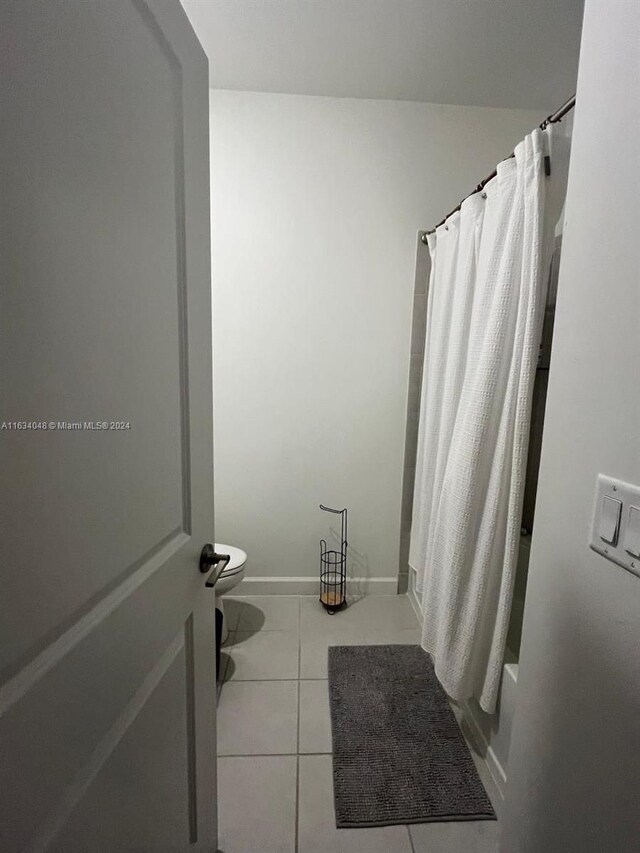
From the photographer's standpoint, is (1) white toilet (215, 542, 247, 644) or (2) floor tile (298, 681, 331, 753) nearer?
(2) floor tile (298, 681, 331, 753)

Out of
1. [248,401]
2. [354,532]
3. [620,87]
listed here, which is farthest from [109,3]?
[354,532]

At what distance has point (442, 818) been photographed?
1090 millimetres

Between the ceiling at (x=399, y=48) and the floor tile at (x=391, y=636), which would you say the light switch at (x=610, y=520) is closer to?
the floor tile at (x=391, y=636)

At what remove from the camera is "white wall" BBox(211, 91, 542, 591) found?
181 centimetres

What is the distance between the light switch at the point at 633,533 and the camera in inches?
21.0

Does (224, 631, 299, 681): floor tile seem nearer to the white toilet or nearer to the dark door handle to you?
the white toilet

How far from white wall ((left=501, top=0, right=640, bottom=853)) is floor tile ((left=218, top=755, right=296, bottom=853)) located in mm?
677

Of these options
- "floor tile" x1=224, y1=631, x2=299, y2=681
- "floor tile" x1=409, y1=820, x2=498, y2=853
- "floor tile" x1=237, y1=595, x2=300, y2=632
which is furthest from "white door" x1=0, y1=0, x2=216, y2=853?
"floor tile" x1=237, y1=595, x2=300, y2=632

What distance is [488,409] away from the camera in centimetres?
112

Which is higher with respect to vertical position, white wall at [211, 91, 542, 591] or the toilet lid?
white wall at [211, 91, 542, 591]

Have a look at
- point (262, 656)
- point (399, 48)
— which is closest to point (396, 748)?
point (262, 656)

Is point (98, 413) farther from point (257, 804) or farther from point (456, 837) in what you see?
point (456, 837)

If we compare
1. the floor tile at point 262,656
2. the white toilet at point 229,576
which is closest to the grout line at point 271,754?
the floor tile at point 262,656

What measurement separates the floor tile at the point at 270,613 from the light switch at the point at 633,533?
1.69m
